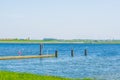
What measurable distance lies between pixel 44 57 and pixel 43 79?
5113 centimetres

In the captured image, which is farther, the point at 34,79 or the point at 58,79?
the point at 58,79

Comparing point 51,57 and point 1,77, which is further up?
point 1,77

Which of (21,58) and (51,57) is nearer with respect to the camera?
(21,58)

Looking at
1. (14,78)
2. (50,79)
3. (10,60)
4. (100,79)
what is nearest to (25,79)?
(14,78)

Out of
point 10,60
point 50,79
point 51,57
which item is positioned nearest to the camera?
point 50,79

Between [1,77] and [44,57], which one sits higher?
[1,77]

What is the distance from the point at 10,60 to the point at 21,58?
2785 millimetres

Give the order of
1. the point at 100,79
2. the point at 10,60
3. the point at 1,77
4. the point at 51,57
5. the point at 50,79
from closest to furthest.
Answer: the point at 1,77, the point at 50,79, the point at 100,79, the point at 10,60, the point at 51,57

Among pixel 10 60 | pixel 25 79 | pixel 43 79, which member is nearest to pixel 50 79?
pixel 43 79

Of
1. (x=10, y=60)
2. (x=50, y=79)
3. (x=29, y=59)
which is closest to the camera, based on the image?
(x=50, y=79)

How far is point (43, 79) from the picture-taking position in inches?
1247

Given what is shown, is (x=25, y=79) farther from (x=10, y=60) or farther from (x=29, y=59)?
(x=29, y=59)

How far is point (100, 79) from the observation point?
39031mm

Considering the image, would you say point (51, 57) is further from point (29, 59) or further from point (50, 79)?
point (50, 79)
